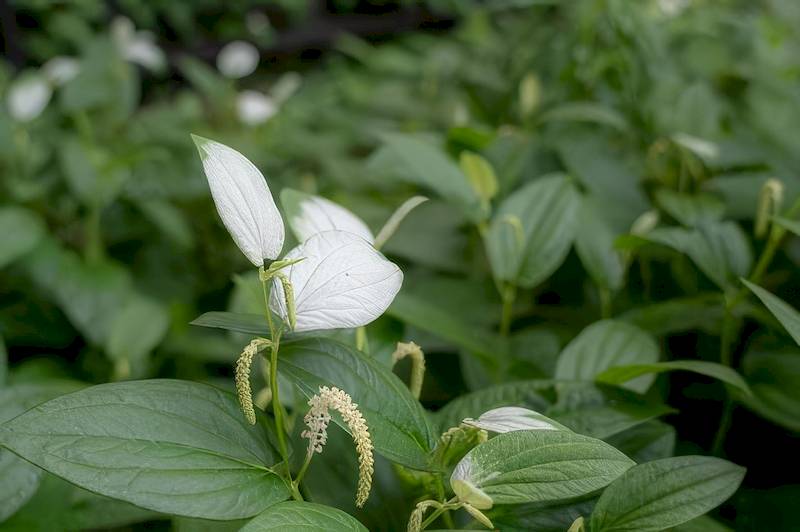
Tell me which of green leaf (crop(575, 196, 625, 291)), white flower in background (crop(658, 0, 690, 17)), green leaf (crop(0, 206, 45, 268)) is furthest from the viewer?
white flower in background (crop(658, 0, 690, 17))

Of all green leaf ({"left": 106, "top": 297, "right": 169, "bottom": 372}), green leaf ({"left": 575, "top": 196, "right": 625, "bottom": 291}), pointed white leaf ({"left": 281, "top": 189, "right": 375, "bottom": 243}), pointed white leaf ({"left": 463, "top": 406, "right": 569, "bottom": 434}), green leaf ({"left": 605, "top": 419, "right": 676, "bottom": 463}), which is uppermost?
pointed white leaf ({"left": 281, "top": 189, "right": 375, "bottom": 243})

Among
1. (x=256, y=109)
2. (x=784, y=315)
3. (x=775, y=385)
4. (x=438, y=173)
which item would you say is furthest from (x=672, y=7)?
(x=784, y=315)

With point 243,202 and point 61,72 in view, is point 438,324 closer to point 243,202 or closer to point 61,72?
point 243,202

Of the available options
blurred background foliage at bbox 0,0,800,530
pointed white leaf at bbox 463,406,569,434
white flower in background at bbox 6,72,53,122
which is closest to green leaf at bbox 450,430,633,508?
pointed white leaf at bbox 463,406,569,434

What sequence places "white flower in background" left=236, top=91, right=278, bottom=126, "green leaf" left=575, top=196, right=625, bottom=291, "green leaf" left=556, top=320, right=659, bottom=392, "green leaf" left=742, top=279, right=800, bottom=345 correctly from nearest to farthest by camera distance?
"green leaf" left=742, top=279, right=800, bottom=345, "green leaf" left=556, top=320, right=659, bottom=392, "green leaf" left=575, top=196, right=625, bottom=291, "white flower in background" left=236, top=91, right=278, bottom=126

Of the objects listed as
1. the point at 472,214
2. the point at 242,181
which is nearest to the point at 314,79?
the point at 472,214

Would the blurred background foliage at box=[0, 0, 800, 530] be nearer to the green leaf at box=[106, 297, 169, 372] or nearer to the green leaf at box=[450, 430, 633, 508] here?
the green leaf at box=[106, 297, 169, 372]

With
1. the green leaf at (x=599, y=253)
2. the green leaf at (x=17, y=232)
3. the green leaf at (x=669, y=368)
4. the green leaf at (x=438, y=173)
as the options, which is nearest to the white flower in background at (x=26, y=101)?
the green leaf at (x=17, y=232)
